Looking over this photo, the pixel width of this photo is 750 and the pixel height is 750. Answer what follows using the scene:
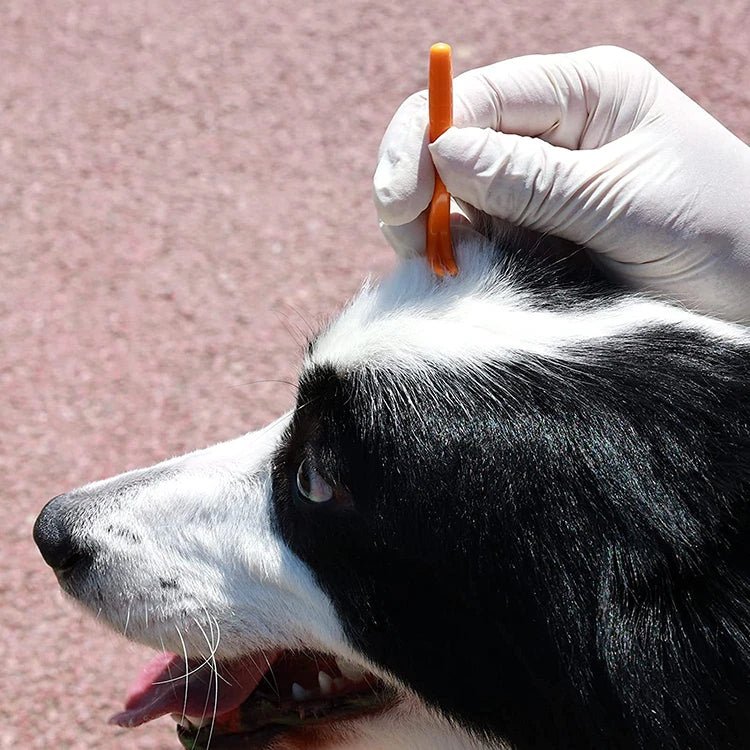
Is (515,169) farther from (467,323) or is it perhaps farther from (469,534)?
(469,534)

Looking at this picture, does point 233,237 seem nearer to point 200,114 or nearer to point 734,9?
point 200,114

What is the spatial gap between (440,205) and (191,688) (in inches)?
41.3

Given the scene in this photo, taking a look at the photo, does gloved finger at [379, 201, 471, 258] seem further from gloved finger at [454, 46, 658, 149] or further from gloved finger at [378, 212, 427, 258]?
gloved finger at [454, 46, 658, 149]

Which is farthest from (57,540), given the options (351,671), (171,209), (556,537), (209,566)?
(171,209)

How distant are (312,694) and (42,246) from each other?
2.80 m

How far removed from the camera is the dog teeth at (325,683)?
223 centimetres

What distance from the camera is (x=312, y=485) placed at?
6.72ft

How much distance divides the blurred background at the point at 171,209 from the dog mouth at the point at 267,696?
1003 mm

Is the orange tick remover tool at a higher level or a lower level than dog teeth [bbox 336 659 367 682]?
higher

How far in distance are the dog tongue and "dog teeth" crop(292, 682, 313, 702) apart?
0.22 feet

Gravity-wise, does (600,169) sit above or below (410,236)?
above

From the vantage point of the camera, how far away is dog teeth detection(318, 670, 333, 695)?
2.23 metres

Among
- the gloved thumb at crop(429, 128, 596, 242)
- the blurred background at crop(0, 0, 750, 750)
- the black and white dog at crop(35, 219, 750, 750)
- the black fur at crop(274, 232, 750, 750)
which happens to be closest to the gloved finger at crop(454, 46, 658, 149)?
the gloved thumb at crop(429, 128, 596, 242)

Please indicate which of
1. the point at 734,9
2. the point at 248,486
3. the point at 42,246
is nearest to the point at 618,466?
the point at 248,486
